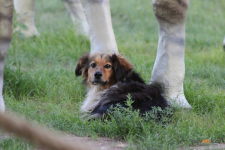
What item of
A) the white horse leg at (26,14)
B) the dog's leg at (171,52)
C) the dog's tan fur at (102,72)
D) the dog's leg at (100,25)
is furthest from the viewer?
the white horse leg at (26,14)

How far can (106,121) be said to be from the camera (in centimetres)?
361

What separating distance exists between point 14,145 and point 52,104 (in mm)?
1329

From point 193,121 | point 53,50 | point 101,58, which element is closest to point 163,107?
point 193,121

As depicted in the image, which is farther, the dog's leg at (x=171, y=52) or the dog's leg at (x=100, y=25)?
the dog's leg at (x=100, y=25)

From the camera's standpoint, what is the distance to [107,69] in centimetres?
425

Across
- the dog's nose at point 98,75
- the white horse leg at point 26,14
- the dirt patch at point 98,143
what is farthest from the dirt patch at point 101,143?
the white horse leg at point 26,14

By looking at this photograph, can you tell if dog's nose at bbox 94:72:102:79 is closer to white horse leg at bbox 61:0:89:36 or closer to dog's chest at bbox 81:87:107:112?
dog's chest at bbox 81:87:107:112

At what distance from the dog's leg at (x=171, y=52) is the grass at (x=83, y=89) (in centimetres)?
30

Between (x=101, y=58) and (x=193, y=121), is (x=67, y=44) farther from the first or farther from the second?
(x=193, y=121)

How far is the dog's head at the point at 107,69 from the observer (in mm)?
4188

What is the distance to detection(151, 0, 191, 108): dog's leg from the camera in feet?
13.4

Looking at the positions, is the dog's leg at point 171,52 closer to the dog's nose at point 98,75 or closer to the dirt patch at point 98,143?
the dog's nose at point 98,75

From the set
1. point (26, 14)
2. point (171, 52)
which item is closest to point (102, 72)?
point (171, 52)

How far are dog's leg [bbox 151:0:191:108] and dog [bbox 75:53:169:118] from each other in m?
0.15
